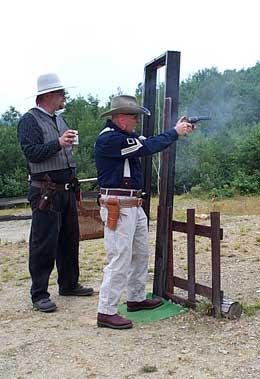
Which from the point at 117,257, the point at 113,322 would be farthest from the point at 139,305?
the point at 117,257

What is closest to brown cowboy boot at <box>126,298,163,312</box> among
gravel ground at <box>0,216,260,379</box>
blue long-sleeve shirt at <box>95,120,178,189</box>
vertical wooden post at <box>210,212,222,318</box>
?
gravel ground at <box>0,216,260,379</box>

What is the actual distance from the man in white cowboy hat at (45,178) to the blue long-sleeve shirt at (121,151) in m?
0.57

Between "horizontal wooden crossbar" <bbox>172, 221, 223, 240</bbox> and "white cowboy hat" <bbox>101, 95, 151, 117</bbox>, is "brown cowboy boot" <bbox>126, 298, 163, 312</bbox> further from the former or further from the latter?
"white cowboy hat" <bbox>101, 95, 151, 117</bbox>

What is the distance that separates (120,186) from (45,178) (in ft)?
3.13

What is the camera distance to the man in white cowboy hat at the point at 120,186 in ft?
13.7

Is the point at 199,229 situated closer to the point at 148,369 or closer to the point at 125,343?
the point at 125,343

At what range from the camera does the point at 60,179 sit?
5.03 metres

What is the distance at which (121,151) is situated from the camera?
13.7 ft

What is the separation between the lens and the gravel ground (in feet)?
11.2

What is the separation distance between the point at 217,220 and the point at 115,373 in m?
1.38

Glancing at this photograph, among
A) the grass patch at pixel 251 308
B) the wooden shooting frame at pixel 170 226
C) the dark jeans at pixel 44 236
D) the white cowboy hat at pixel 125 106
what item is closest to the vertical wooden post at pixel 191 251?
the wooden shooting frame at pixel 170 226

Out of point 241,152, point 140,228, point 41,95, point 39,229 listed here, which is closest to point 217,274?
point 140,228

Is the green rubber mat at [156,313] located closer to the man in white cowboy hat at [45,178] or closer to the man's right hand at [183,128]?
the man in white cowboy hat at [45,178]

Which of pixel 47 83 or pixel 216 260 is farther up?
pixel 47 83
